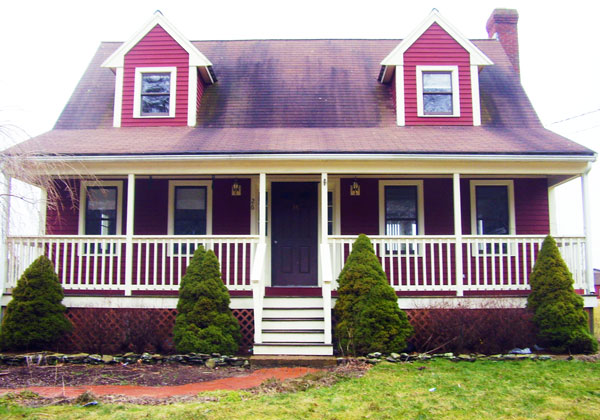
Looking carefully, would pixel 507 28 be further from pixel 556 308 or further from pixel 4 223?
pixel 4 223

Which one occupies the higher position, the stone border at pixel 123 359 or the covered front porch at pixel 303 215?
the covered front porch at pixel 303 215

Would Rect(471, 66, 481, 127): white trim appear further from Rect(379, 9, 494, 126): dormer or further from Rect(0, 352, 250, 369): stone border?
Rect(0, 352, 250, 369): stone border

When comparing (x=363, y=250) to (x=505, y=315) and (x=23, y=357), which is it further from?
(x=23, y=357)

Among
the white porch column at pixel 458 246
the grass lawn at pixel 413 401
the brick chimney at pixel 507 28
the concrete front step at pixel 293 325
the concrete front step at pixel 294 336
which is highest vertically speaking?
the brick chimney at pixel 507 28

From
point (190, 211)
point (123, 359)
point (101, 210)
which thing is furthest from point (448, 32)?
point (123, 359)

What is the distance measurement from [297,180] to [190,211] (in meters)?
2.51

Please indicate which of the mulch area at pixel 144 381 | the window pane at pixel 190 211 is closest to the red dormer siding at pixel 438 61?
the window pane at pixel 190 211

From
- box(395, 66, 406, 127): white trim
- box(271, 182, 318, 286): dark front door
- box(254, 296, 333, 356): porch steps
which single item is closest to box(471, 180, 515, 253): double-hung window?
box(395, 66, 406, 127): white trim

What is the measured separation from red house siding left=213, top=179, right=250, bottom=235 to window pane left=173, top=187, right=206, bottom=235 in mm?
280

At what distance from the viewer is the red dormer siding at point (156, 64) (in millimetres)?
13000

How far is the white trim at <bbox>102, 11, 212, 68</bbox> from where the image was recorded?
13.1 meters

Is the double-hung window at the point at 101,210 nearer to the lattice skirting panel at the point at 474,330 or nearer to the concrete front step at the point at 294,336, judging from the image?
the concrete front step at the point at 294,336

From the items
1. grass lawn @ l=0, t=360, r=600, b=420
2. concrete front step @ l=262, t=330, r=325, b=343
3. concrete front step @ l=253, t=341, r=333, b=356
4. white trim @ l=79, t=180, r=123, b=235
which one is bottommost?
grass lawn @ l=0, t=360, r=600, b=420

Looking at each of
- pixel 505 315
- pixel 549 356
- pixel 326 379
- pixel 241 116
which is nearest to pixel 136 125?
pixel 241 116
